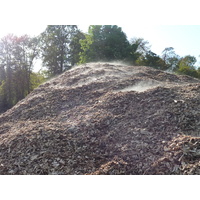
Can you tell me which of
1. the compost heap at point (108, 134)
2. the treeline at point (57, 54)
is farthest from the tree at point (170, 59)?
the compost heap at point (108, 134)

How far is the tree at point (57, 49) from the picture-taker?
22.7m

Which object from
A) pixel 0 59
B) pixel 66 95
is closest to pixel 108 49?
pixel 0 59

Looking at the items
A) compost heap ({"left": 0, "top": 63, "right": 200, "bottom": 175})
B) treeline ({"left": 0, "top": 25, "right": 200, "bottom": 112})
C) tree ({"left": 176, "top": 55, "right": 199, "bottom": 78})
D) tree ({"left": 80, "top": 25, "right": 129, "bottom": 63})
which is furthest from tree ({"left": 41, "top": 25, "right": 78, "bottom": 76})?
compost heap ({"left": 0, "top": 63, "right": 200, "bottom": 175})

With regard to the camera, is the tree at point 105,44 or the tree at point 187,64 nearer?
the tree at point 105,44

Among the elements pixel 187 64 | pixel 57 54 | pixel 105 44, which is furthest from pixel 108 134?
pixel 187 64

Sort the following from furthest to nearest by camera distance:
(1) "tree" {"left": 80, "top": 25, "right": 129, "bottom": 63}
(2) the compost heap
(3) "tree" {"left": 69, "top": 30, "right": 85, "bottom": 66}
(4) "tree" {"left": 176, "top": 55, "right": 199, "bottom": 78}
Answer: (3) "tree" {"left": 69, "top": 30, "right": 85, "bottom": 66}
(4) "tree" {"left": 176, "top": 55, "right": 199, "bottom": 78}
(1) "tree" {"left": 80, "top": 25, "right": 129, "bottom": 63}
(2) the compost heap

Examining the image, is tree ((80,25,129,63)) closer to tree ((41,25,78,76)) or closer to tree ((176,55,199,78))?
tree ((41,25,78,76))

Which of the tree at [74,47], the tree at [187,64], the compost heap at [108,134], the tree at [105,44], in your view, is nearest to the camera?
the compost heap at [108,134]

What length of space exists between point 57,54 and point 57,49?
46 centimetres

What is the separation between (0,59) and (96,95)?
17847 mm

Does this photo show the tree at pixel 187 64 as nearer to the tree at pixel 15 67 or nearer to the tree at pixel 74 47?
the tree at pixel 74 47

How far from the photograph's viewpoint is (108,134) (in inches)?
180

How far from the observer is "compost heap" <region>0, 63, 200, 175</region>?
3674 millimetres

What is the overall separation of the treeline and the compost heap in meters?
13.0
